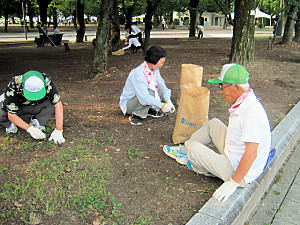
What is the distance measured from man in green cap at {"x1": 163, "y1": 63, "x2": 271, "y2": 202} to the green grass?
995 millimetres

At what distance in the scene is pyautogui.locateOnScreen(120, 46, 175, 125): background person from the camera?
418cm

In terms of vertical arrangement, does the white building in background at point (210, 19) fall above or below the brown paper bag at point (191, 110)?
above

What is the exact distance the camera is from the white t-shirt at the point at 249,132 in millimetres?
2457

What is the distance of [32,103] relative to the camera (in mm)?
A: 4012

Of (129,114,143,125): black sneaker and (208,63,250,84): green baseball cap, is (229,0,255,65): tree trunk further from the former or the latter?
(208,63,250,84): green baseball cap

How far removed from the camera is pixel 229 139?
2.79 meters

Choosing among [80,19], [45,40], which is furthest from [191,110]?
[80,19]

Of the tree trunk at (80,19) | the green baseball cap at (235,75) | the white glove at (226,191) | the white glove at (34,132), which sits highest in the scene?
the tree trunk at (80,19)

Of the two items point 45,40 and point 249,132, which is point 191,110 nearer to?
point 249,132

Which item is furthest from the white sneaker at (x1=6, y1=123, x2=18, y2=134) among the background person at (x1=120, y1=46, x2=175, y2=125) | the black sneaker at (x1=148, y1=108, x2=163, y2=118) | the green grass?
the black sneaker at (x1=148, y1=108, x2=163, y2=118)

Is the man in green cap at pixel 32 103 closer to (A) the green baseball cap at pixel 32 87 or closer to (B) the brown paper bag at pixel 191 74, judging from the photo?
(A) the green baseball cap at pixel 32 87

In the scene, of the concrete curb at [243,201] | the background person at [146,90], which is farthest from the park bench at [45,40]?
the concrete curb at [243,201]

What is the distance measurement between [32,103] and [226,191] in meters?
2.80

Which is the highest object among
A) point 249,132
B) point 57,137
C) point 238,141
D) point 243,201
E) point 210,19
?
point 210,19
